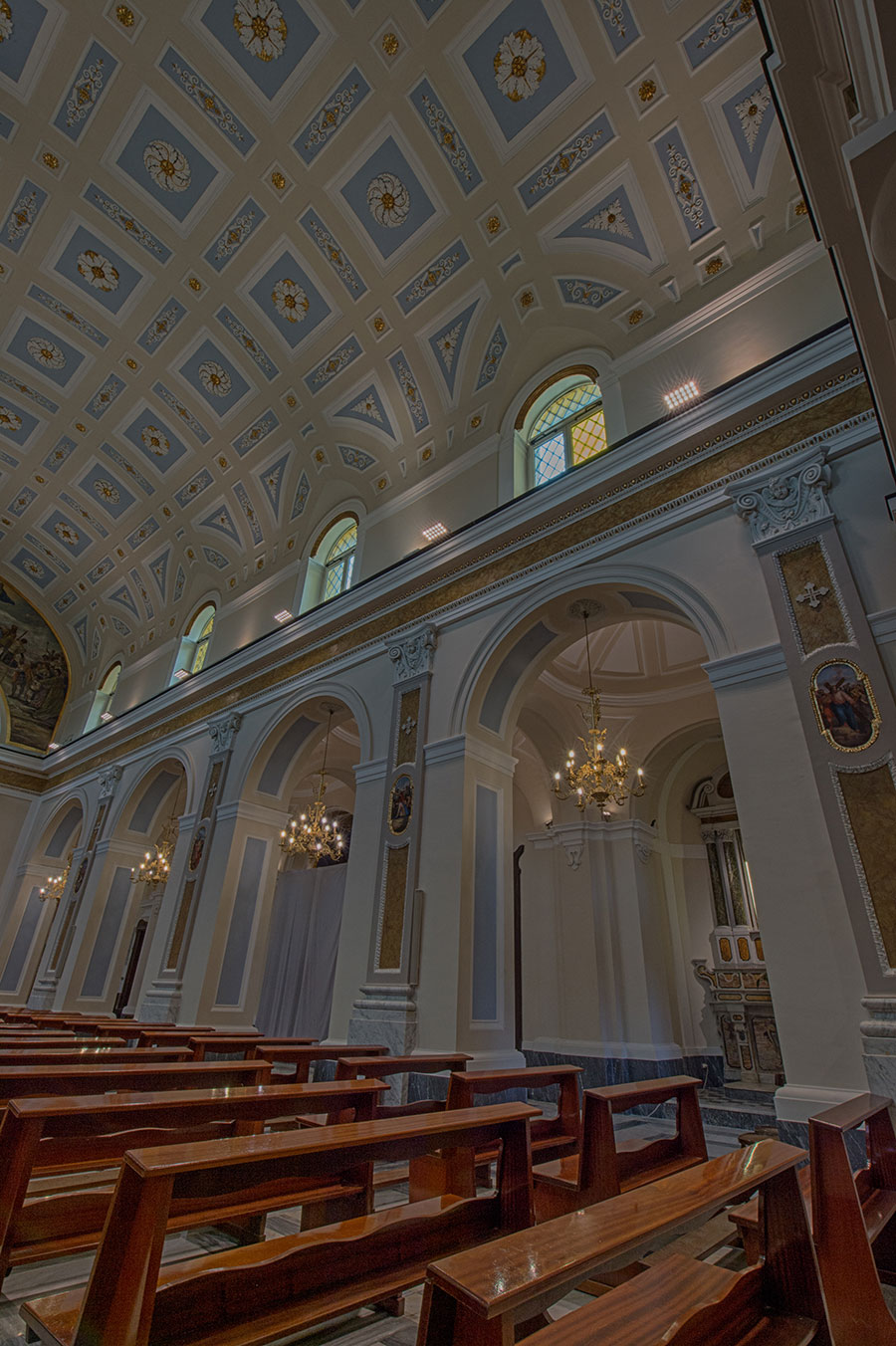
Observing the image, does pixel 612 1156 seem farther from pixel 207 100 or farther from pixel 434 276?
pixel 207 100

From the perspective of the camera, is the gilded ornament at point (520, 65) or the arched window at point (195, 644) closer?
the gilded ornament at point (520, 65)

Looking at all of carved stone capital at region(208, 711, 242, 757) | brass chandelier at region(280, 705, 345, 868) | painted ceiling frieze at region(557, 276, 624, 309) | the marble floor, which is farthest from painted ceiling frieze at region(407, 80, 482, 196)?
the marble floor

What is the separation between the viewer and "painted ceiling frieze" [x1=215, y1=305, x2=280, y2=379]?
30.5ft

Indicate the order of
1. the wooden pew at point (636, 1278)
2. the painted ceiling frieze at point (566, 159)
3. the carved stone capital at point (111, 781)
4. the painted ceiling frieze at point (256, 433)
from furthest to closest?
the carved stone capital at point (111, 781), the painted ceiling frieze at point (256, 433), the painted ceiling frieze at point (566, 159), the wooden pew at point (636, 1278)

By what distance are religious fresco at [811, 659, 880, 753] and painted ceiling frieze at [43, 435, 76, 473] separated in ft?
41.0

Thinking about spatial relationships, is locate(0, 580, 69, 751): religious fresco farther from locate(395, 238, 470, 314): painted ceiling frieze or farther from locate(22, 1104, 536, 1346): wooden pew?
locate(22, 1104, 536, 1346): wooden pew

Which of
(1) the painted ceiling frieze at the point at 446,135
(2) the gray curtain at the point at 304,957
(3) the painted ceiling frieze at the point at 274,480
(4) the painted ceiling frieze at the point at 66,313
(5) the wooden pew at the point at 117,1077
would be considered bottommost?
(5) the wooden pew at the point at 117,1077

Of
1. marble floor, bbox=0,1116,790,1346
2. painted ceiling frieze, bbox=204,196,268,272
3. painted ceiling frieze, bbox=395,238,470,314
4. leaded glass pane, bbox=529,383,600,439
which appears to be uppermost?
painted ceiling frieze, bbox=204,196,268,272

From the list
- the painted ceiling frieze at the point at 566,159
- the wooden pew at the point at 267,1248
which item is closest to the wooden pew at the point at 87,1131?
the wooden pew at the point at 267,1248

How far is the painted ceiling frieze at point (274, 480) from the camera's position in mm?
10719

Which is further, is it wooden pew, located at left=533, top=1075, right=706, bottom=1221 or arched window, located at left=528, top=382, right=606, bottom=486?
arched window, located at left=528, top=382, right=606, bottom=486

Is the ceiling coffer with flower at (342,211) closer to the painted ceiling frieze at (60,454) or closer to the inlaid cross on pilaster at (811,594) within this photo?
the painted ceiling frieze at (60,454)

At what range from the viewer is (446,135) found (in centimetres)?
714

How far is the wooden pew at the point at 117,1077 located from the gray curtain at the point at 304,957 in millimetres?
8015
